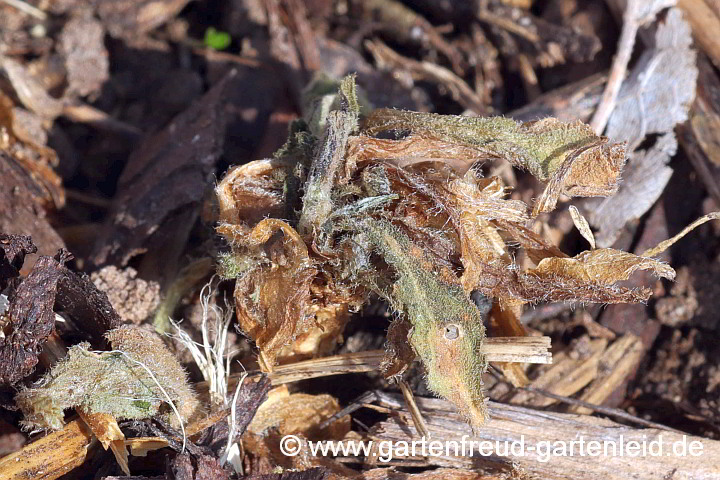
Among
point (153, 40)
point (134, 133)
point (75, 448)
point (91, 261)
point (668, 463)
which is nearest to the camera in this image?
point (75, 448)

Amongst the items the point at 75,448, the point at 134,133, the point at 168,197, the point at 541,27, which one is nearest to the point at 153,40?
the point at 134,133

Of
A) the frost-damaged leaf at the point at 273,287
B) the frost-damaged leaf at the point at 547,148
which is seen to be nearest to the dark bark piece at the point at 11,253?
the frost-damaged leaf at the point at 273,287

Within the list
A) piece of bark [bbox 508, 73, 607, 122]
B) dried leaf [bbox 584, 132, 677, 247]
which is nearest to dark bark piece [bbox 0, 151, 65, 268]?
piece of bark [bbox 508, 73, 607, 122]

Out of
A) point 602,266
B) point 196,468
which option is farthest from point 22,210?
point 602,266

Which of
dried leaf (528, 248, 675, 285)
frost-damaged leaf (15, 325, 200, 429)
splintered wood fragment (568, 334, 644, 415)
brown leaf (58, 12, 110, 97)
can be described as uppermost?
brown leaf (58, 12, 110, 97)

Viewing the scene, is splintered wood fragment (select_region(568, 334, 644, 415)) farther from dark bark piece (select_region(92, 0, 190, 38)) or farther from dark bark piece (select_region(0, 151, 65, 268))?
dark bark piece (select_region(92, 0, 190, 38))

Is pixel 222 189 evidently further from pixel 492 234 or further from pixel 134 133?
pixel 134 133

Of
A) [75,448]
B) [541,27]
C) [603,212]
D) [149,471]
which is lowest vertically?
[149,471]
